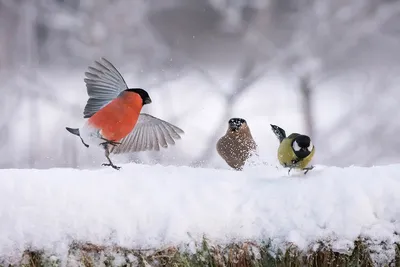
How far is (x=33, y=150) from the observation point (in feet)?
20.5

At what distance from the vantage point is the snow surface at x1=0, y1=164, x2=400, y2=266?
181 cm

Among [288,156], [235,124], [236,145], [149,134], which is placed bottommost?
[288,156]

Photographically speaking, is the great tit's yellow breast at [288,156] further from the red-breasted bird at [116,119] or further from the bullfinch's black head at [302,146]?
the red-breasted bird at [116,119]

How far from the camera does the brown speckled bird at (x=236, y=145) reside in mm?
3314

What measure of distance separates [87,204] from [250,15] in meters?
5.34

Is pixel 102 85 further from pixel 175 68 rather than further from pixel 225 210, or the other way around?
pixel 175 68

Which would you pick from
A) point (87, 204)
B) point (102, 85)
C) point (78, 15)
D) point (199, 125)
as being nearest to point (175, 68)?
point (199, 125)

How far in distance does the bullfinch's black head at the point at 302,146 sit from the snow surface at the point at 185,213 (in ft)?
2.38

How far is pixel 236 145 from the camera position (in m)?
3.38

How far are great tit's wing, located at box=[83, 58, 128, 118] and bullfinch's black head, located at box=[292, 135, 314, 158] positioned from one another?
0.76 meters

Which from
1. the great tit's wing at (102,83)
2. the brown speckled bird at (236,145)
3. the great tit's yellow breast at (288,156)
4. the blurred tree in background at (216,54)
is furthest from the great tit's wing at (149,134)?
the blurred tree in background at (216,54)

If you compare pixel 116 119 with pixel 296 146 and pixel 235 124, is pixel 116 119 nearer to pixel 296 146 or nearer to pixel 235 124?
pixel 296 146

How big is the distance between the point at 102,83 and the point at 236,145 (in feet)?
2.98

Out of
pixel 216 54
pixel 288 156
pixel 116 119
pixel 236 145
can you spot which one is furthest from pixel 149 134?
pixel 216 54
